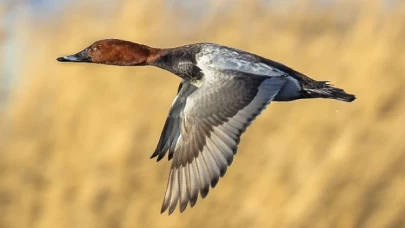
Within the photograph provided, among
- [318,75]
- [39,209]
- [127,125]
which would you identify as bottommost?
[39,209]

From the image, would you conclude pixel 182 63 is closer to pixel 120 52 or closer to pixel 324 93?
pixel 120 52

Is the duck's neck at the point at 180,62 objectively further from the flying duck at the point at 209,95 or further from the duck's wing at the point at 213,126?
the duck's wing at the point at 213,126

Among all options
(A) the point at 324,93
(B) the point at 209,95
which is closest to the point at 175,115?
(B) the point at 209,95

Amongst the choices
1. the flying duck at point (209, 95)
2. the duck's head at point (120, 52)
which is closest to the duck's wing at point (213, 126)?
the flying duck at point (209, 95)

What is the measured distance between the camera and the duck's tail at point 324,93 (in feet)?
23.2

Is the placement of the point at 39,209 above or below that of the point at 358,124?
below

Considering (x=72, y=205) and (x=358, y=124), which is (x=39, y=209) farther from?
(x=358, y=124)

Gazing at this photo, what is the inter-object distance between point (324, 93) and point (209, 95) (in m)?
0.64

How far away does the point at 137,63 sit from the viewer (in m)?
7.20

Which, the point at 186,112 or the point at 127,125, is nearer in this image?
the point at 186,112

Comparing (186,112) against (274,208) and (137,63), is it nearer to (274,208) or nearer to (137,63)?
(137,63)

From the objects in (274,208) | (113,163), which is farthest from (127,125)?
(274,208)

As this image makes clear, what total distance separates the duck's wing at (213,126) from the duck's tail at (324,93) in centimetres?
27

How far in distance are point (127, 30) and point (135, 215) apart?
105 centimetres
